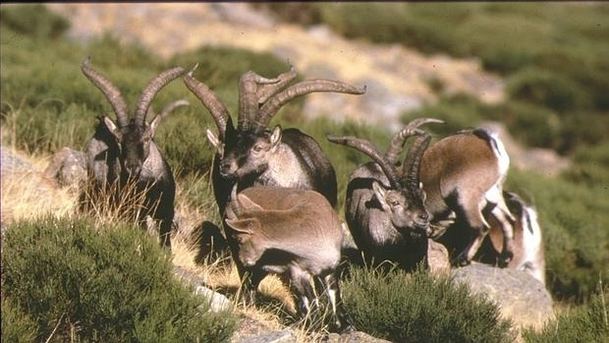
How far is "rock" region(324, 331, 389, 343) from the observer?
8312 mm

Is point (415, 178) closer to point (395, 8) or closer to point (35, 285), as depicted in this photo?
point (35, 285)

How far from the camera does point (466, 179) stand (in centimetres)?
1150

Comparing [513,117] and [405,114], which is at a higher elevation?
[405,114]

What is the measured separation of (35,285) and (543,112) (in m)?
30.7

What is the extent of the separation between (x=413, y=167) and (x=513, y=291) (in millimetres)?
2269

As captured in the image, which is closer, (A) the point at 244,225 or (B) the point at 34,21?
(A) the point at 244,225

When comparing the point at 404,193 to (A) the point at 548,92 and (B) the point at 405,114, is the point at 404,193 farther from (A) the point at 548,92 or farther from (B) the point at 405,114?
(A) the point at 548,92

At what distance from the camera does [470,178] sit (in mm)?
11516

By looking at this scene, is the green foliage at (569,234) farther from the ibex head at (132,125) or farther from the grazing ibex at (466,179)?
the ibex head at (132,125)

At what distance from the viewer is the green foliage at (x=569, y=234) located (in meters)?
15.2

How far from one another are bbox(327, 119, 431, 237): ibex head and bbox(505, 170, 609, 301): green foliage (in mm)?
5256

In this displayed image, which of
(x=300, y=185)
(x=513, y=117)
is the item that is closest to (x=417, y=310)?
(x=300, y=185)

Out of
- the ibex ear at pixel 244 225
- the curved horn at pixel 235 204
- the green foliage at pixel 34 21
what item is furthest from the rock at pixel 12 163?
the green foliage at pixel 34 21

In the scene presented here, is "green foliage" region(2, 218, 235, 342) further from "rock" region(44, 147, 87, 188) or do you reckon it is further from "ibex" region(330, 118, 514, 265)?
"ibex" region(330, 118, 514, 265)
